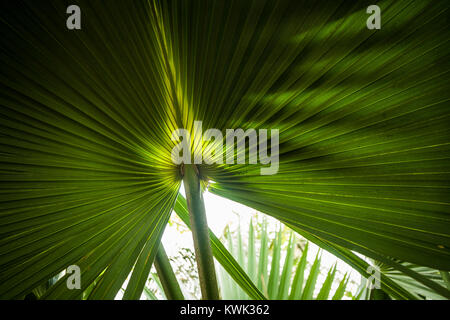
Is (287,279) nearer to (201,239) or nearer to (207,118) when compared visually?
(201,239)

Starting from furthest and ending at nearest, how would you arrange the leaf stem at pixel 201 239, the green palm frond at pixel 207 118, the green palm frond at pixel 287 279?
the green palm frond at pixel 287 279 → the leaf stem at pixel 201 239 → the green palm frond at pixel 207 118

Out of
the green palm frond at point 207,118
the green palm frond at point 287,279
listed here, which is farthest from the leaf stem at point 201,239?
the green palm frond at point 287,279

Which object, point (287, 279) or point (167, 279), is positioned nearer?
point (167, 279)

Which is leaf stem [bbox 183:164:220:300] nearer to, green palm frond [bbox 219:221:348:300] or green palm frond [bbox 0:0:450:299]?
green palm frond [bbox 0:0:450:299]

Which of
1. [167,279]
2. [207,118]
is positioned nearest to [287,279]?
[167,279]

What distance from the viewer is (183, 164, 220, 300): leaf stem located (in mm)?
694

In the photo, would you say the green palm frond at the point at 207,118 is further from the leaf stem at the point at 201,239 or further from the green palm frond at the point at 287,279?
the green palm frond at the point at 287,279

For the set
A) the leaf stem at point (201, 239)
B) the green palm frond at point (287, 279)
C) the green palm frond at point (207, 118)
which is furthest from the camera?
the green palm frond at point (287, 279)

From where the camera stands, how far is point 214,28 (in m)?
0.52

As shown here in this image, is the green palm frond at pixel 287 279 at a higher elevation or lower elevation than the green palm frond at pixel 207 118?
lower

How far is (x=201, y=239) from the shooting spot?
0.72 meters

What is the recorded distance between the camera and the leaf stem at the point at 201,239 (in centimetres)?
69

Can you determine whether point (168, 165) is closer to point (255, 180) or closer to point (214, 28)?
point (255, 180)

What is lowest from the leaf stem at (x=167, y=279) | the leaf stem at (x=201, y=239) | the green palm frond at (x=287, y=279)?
the green palm frond at (x=287, y=279)
